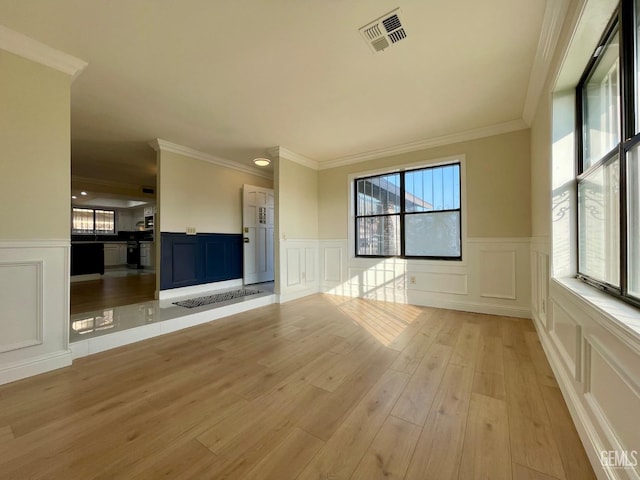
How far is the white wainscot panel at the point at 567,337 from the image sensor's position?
141 cm

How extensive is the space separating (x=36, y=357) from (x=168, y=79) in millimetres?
2540

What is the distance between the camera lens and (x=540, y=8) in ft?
5.47

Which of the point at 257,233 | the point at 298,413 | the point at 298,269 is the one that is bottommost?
the point at 298,413

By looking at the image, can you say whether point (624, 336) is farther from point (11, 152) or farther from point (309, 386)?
point (11, 152)

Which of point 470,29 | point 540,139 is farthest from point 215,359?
point 540,139

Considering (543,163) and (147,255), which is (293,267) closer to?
(543,163)

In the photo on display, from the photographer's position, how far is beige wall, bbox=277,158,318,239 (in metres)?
4.25

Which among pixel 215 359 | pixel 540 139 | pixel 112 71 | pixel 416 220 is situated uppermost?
pixel 112 71

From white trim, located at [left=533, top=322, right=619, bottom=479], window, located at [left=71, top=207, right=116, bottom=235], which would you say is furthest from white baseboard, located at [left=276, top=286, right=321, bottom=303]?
window, located at [left=71, top=207, right=116, bottom=235]

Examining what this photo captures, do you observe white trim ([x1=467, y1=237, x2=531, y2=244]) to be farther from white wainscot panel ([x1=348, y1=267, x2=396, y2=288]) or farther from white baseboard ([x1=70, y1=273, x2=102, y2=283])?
white baseboard ([x1=70, y1=273, x2=102, y2=283])

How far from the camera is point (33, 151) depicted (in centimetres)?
195

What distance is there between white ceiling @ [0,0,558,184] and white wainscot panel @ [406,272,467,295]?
2.05m

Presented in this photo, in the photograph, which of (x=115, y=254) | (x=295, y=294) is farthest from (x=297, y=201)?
(x=115, y=254)

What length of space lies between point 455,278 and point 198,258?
4.12 meters
